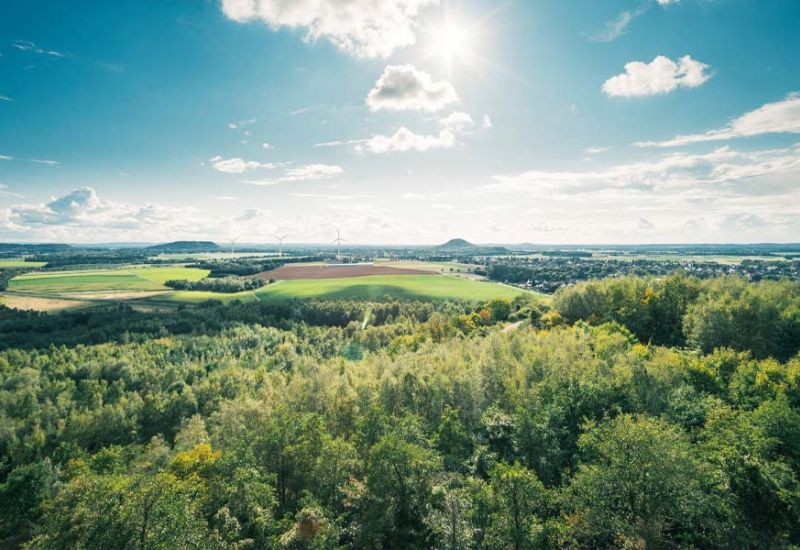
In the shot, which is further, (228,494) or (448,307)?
(448,307)

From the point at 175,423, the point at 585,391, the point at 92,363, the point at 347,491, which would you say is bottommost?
the point at 175,423

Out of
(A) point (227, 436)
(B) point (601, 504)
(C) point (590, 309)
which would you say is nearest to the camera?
(B) point (601, 504)

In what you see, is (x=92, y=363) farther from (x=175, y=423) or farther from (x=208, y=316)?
(x=208, y=316)

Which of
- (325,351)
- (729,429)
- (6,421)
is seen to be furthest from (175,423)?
(729,429)

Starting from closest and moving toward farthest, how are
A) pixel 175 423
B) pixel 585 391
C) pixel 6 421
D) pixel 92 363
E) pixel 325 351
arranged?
1. pixel 585 391
2. pixel 6 421
3. pixel 175 423
4. pixel 92 363
5. pixel 325 351

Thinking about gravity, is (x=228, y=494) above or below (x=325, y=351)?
above

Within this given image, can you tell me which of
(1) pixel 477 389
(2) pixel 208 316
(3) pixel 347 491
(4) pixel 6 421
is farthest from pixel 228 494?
(2) pixel 208 316

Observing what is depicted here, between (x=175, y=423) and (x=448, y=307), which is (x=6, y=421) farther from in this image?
(x=448, y=307)
